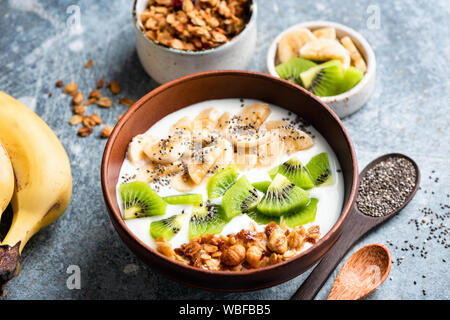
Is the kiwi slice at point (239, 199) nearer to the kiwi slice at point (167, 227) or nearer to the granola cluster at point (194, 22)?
the kiwi slice at point (167, 227)

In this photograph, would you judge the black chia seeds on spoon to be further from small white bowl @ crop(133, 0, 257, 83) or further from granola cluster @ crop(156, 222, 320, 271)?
small white bowl @ crop(133, 0, 257, 83)

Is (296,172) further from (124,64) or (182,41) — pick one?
(124,64)

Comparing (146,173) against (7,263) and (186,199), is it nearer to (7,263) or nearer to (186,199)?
(186,199)

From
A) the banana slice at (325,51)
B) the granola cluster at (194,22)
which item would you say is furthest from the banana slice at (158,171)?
the banana slice at (325,51)

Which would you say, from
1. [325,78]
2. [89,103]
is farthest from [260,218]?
[89,103]
